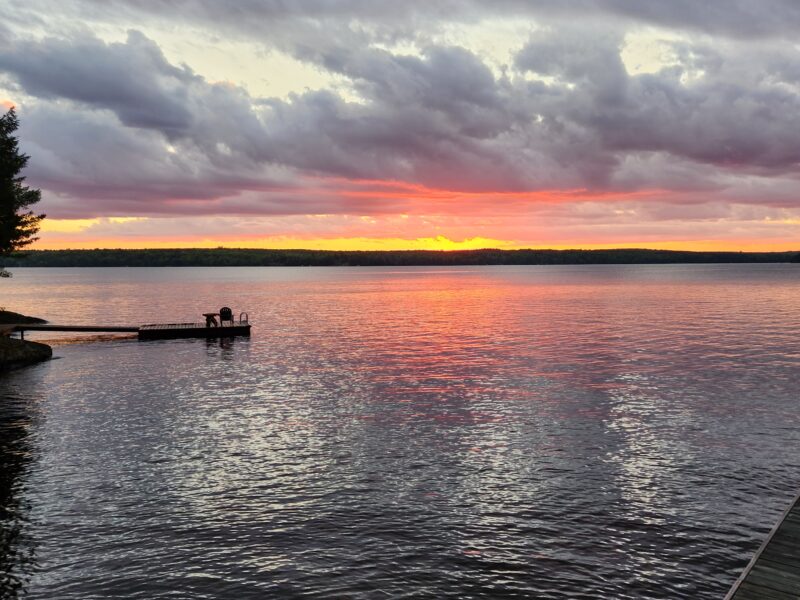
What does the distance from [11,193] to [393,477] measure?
195 ft

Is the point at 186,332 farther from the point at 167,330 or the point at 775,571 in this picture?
the point at 775,571

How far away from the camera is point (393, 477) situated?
88.0ft

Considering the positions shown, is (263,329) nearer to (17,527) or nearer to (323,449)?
(323,449)

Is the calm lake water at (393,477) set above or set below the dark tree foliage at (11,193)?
below

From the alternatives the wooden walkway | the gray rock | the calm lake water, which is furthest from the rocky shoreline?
the wooden walkway

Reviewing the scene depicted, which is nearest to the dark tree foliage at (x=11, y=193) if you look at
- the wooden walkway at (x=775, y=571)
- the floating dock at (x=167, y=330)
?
the floating dock at (x=167, y=330)

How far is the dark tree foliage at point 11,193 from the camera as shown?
65938 mm

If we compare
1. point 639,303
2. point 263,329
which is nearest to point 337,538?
point 263,329

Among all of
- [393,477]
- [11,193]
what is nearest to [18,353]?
[11,193]

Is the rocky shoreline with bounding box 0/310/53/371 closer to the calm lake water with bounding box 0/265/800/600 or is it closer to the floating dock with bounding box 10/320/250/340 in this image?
the calm lake water with bounding box 0/265/800/600

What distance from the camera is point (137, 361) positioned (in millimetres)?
60500

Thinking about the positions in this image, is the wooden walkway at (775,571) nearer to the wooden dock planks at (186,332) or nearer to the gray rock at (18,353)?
the gray rock at (18,353)

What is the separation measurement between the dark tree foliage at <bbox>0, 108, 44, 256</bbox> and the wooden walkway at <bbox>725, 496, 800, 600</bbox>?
2808 inches

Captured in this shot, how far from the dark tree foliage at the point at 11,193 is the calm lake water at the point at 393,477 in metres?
21.7
